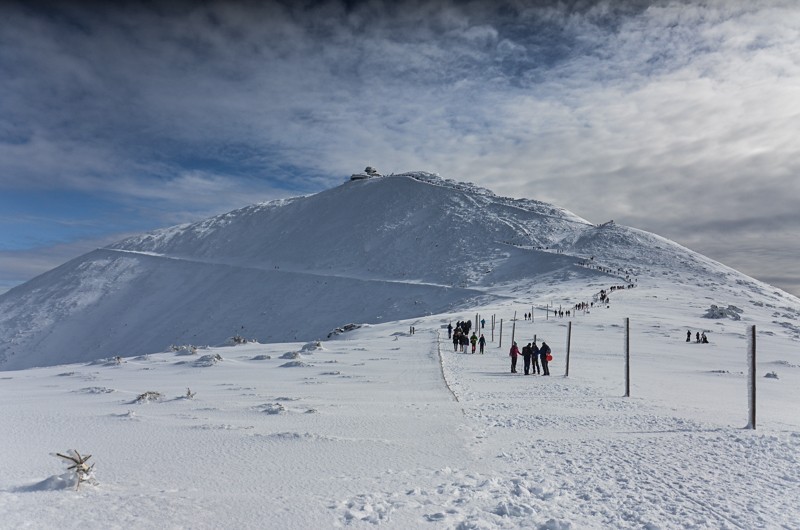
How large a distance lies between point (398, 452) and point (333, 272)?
90.5 m

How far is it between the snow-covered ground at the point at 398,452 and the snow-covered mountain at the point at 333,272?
4861cm

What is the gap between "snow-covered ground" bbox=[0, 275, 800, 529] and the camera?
18.5ft

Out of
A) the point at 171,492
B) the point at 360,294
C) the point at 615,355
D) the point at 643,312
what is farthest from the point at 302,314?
the point at 171,492

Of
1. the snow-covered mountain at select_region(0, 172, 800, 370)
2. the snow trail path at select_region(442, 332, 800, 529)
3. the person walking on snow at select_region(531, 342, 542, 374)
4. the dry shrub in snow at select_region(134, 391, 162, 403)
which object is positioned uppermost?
the snow-covered mountain at select_region(0, 172, 800, 370)

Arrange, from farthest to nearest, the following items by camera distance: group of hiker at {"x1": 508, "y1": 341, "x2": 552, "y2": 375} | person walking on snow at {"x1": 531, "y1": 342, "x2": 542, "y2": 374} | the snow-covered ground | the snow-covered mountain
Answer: the snow-covered mountain → person walking on snow at {"x1": 531, "y1": 342, "x2": 542, "y2": 374} → group of hiker at {"x1": 508, "y1": 341, "x2": 552, "y2": 375} → the snow-covered ground

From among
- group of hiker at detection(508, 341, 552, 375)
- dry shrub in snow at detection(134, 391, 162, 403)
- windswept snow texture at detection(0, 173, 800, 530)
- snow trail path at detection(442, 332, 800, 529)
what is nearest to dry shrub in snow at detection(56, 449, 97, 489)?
windswept snow texture at detection(0, 173, 800, 530)

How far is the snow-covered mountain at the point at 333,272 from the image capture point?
3091 inches

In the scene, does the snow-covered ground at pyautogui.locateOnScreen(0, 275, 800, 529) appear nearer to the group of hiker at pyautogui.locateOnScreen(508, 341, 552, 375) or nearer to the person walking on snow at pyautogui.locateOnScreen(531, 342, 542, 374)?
the group of hiker at pyautogui.locateOnScreen(508, 341, 552, 375)

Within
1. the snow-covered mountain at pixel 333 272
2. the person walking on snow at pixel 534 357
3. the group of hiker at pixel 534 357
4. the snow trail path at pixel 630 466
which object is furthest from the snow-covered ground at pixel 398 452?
the snow-covered mountain at pixel 333 272

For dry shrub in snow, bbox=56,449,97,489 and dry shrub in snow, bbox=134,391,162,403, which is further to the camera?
dry shrub in snow, bbox=134,391,162,403

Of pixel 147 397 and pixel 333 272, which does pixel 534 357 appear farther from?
pixel 333 272

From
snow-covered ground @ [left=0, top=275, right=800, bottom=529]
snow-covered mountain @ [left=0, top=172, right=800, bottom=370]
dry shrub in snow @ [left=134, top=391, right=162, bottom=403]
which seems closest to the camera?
snow-covered ground @ [left=0, top=275, right=800, bottom=529]

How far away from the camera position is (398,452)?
26.7 feet

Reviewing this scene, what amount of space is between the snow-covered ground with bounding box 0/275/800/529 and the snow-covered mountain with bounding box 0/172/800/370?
4861 centimetres
